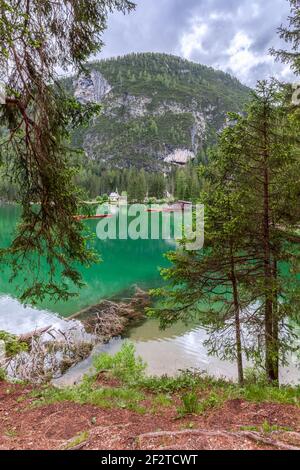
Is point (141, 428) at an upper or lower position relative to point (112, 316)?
upper

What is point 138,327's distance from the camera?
15141 millimetres

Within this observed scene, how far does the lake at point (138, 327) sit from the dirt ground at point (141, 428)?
7.46 feet

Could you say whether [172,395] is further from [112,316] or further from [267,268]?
[112,316]

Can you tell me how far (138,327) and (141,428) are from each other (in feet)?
38.2

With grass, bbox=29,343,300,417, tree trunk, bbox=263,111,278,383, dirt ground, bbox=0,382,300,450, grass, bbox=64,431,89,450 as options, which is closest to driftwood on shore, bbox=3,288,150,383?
A: grass, bbox=29,343,300,417

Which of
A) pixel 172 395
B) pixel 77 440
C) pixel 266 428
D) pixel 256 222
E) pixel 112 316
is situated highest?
pixel 256 222

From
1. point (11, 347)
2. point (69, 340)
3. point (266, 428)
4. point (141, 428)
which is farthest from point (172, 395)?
point (69, 340)

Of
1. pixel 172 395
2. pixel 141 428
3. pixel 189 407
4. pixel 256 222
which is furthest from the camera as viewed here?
pixel 256 222

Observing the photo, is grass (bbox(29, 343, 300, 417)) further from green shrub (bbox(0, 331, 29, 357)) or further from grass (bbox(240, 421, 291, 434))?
green shrub (bbox(0, 331, 29, 357))

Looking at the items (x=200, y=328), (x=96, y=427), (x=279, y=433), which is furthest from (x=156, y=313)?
(x=200, y=328)

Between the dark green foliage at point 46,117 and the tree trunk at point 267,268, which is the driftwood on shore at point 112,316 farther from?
the dark green foliage at point 46,117

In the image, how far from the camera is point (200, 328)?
14.9m

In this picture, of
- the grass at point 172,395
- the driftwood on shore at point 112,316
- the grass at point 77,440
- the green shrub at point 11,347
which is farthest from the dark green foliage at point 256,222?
the driftwood on shore at point 112,316
